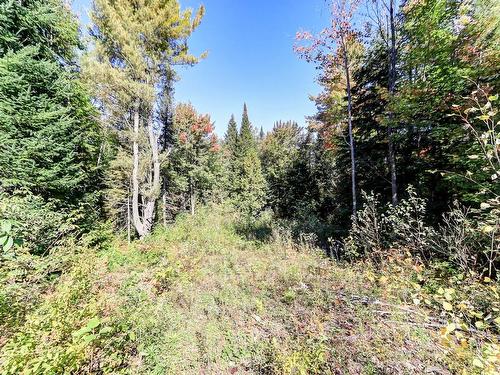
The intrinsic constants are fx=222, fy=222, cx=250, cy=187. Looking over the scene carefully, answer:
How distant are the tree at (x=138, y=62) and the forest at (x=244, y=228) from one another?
6cm

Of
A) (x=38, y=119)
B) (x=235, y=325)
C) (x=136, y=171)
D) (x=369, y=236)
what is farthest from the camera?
(x=136, y=171)

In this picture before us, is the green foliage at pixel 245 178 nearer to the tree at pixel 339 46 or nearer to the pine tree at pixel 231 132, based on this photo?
the pine tree at pixel 231 132

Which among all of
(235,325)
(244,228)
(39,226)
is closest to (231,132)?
(244,228)

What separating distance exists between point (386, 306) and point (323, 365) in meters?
1.50

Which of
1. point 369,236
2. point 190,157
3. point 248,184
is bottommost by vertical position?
point 369,236

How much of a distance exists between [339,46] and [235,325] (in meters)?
9.31

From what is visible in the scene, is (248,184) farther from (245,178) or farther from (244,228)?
(244,228)

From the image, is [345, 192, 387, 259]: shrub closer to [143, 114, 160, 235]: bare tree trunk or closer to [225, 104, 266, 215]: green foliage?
[143, 114, 160, 235]: bare tree trunk

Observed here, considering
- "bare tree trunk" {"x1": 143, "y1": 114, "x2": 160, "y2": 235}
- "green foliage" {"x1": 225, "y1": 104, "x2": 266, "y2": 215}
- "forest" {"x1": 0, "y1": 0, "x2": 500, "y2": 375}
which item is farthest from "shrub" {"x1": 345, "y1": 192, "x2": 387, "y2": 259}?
"green foliage" {"x1": 225, "y1": 104, "x2": 266, "y2": 215}

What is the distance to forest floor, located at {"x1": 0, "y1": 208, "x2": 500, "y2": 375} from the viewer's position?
227 cm

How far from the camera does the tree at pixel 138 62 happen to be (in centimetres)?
754

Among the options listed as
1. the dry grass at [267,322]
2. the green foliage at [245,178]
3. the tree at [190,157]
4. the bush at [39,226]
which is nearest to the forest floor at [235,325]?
the dry grass at [267,322]

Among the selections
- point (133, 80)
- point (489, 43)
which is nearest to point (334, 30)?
point (489, 43)

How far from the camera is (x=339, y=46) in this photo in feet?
26.5
